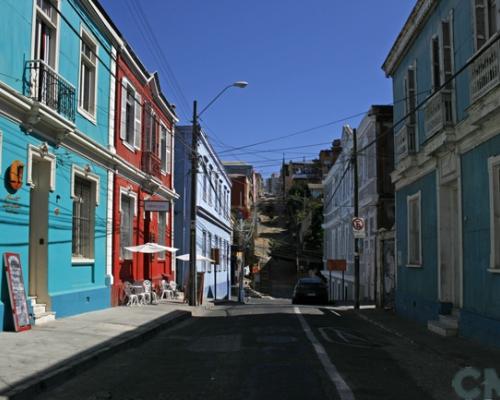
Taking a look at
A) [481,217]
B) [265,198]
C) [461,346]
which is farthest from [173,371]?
[265,198]

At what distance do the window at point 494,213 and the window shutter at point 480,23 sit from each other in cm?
256

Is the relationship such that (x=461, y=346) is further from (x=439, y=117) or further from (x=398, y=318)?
(x=398, y=318)

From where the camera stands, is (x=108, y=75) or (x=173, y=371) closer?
(x=173, y=371)

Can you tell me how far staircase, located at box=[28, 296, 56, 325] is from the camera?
1254cm

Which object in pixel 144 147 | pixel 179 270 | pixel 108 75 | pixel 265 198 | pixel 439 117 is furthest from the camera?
pixel 265 198

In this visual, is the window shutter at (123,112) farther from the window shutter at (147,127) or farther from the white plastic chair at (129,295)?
the white plastic chair at (129,295)

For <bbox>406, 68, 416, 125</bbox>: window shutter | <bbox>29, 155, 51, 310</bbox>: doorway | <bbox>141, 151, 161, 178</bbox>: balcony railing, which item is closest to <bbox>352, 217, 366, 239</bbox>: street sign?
<bbox>406, 68, 416, 125</bbox>: window shutter

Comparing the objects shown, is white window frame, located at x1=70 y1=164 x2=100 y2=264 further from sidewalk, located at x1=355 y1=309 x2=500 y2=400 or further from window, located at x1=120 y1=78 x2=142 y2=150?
sidewalk, located at x1=355 y1=309 x2=500 y2=400

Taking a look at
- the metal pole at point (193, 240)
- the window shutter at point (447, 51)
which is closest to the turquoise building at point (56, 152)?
the metal pole at point (193, 240)

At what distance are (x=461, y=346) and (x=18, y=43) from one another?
10226 millimetres

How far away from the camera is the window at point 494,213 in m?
11.1

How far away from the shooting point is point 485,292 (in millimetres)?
11617

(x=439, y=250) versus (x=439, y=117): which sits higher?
(x=439, y=117)

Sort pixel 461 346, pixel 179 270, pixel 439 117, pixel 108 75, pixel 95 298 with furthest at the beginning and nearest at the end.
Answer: pixel 179 270 < pixel 108 75 < pixel 95 298 < pixel 439 117 < pixel 461 346
